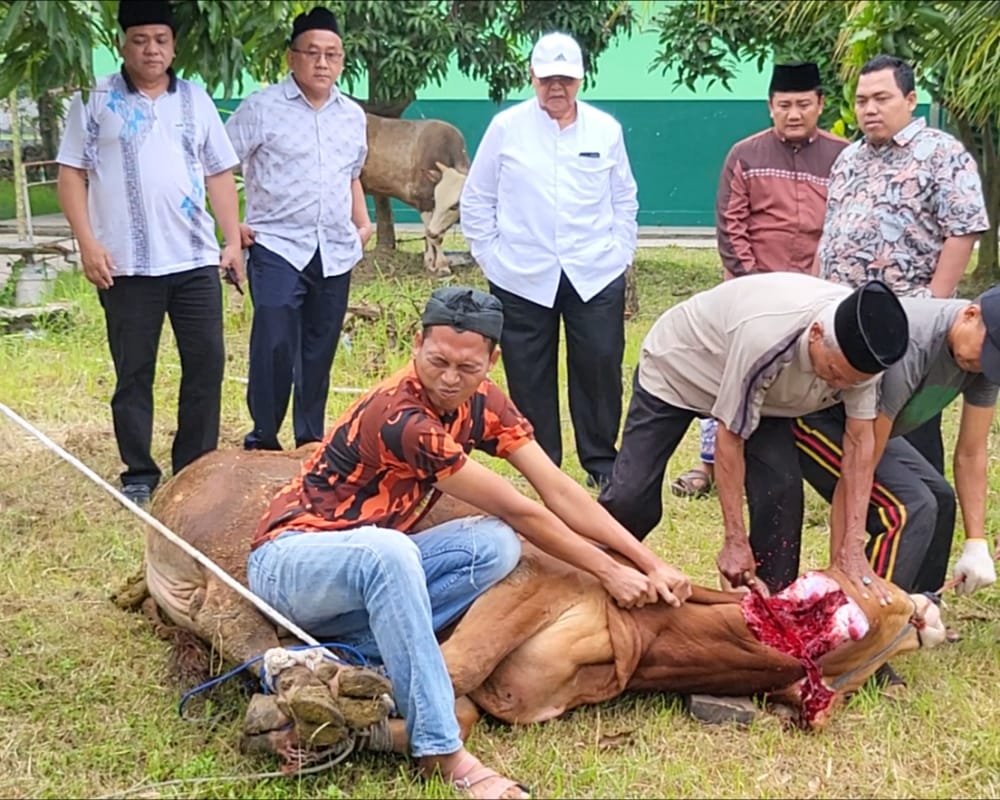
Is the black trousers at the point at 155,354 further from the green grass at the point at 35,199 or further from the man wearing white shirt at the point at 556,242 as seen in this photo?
the green grass at the point at 35,199

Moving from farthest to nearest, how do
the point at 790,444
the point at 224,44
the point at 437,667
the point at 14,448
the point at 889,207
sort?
the point at 14,448 → the point at 224,44 → the point at 889,207 → the point at 790,444 → the point at 437,667

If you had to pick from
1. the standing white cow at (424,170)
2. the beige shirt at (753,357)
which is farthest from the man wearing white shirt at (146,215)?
the standing white cow at (424,170)

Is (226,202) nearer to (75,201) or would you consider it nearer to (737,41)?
(75,201)

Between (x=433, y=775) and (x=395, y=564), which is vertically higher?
(x=395, y=564)

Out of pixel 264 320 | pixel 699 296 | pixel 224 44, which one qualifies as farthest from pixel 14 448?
pixel 699 296

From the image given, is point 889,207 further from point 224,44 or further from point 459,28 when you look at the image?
point 459,28

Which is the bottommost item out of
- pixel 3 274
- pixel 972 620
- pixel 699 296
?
pixel 3 274

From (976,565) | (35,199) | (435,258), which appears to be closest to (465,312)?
(976,565)

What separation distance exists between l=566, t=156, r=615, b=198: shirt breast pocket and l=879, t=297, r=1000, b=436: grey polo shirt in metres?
2.01

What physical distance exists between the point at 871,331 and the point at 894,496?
777 millimetres

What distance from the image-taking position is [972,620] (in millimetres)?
4473

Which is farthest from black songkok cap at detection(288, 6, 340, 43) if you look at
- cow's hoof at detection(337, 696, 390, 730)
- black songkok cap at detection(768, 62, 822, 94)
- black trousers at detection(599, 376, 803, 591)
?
cow's hoof at detection(337, 696, 390, 730)

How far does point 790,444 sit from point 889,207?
130 cm

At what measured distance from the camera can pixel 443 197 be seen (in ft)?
42.2
